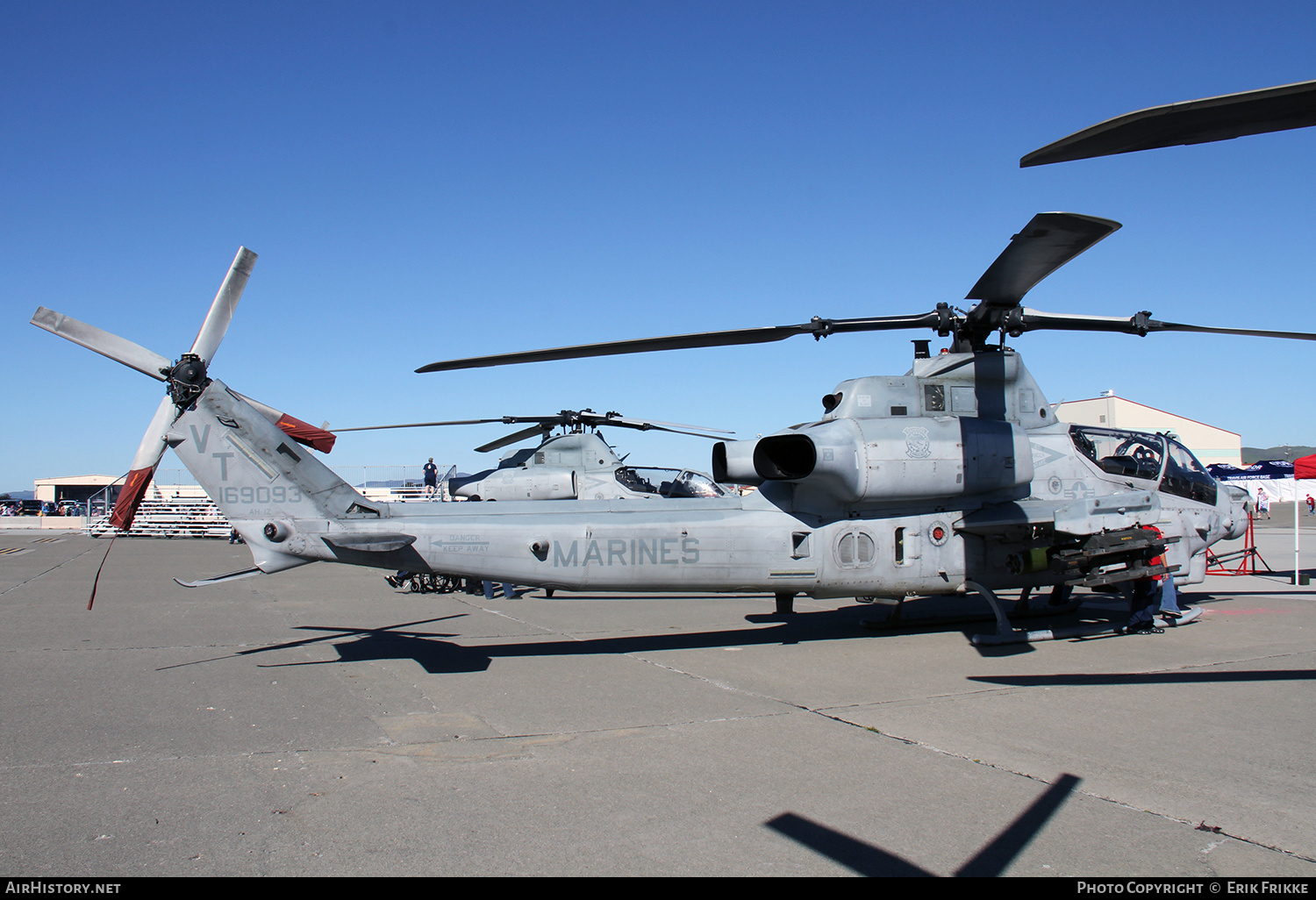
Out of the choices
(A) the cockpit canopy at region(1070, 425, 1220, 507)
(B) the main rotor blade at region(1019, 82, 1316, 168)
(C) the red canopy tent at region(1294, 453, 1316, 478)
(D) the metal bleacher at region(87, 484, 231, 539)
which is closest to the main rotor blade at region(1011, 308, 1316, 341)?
(A) the cockpit canopy at region(1070, 425, 1220, 507)

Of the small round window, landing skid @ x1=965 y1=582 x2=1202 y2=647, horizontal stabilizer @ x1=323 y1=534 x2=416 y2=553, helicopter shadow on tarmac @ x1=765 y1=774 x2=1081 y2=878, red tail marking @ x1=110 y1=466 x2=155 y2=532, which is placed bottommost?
helicopter shadow on tarmac @ x1=765 y1=774 x2=1081 y2=878

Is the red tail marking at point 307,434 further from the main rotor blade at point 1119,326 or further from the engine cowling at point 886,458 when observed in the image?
the main rotor blade at point 1119,326

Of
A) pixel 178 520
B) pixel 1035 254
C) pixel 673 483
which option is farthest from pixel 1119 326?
pixel 178 520

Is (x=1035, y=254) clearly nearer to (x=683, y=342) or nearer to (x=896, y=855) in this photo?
(x=683, y=342)

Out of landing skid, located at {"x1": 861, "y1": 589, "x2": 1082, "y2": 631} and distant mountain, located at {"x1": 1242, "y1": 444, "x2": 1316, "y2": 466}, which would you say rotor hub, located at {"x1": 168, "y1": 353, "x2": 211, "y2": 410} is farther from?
distant mountain, located at {"x1": 1242, "y1": 444, "x2": 1316, "y2": 466}

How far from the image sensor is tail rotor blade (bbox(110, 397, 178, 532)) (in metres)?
7.05

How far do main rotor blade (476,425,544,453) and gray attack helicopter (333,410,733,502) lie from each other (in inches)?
34.4

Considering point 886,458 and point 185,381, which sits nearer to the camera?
point 185,381

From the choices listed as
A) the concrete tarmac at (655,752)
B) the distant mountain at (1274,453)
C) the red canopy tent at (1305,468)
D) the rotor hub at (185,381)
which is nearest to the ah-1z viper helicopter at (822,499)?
the rotor hub at (185,381)

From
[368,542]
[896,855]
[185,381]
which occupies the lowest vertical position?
[896,855]

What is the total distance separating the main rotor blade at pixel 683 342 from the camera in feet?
26.0

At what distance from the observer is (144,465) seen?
7594 millimetres

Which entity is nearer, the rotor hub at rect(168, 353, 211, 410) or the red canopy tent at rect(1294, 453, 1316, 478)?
the rotor hub at rect(168, 353, 211, 410)

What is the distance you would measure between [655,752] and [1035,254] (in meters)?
5.46
